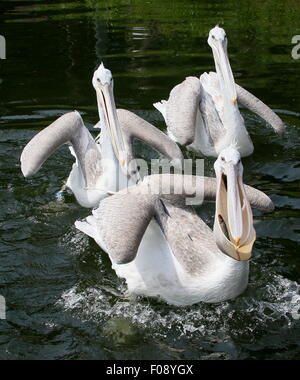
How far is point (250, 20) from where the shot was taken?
46.4 feet

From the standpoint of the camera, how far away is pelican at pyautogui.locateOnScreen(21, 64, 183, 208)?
697 centimetres

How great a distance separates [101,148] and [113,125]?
0.37 metres

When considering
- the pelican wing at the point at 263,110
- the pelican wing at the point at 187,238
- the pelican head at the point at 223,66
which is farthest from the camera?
the pelican wing at the point at 263,110

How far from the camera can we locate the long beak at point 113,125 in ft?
22.5

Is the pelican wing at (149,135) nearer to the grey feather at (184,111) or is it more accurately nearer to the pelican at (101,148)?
the pelican at (101,148)

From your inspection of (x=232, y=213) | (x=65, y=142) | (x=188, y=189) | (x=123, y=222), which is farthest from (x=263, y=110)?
(x=232, y=213)

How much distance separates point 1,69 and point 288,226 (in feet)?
20.7

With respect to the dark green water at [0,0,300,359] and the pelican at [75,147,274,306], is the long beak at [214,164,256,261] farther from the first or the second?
the dark green water at [0,0,300,359]

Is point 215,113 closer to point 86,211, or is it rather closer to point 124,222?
point 86,211

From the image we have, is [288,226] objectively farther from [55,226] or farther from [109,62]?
[109,62]

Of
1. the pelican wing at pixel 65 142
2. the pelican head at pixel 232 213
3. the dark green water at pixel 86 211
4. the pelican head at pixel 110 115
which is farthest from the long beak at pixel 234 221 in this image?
the pelican wing at pixel 65 142

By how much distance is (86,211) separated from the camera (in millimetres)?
7355

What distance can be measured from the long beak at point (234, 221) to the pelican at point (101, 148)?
2013 mm

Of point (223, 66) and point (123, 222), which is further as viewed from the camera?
point (223, 66)
